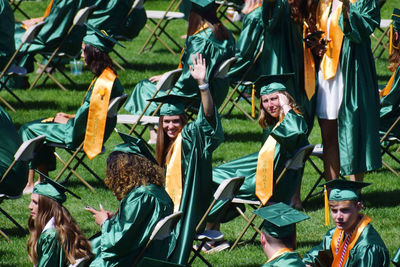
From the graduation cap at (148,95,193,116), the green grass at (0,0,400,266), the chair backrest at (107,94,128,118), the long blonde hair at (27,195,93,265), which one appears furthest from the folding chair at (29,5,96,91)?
the long blonde hair at (27,195,93,265)

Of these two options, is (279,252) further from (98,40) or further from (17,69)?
(17,69)

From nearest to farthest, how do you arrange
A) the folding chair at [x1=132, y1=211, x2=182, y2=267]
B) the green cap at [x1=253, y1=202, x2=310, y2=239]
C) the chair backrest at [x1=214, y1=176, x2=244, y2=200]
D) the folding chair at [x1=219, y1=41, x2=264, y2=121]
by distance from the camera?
1. the green cap at [x1=253, y1=202, x2=310, y2=239]
2. the folding chair at [x1=132, y1=211, x2=182, y2=267]
3. the chair backrest at [x1=214, y1=176, x2=244, y2=200]
4. the folding chair at [x1=219, y1=41, x2=264, y2=121]

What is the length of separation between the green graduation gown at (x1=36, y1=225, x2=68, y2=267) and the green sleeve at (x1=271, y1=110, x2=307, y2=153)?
80.8 inches

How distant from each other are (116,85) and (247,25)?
2305 mm

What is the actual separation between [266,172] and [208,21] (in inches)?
76.4

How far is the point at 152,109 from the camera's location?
9953mm

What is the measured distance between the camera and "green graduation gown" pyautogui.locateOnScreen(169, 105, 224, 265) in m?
7.08

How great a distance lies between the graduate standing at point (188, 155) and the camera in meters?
7.07

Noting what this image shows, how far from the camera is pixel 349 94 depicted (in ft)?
27.6

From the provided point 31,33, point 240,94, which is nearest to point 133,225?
point 31,33

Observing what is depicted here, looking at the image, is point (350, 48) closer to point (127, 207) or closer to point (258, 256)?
point (258, 256)

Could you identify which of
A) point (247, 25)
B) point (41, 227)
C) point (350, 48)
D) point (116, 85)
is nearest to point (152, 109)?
point (116, 85)

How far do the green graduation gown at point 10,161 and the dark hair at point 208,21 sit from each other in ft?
6.38

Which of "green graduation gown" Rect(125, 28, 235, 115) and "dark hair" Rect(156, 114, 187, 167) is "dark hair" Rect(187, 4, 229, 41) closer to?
"green graduation gown" Rect(125, 28, 235, 115)
